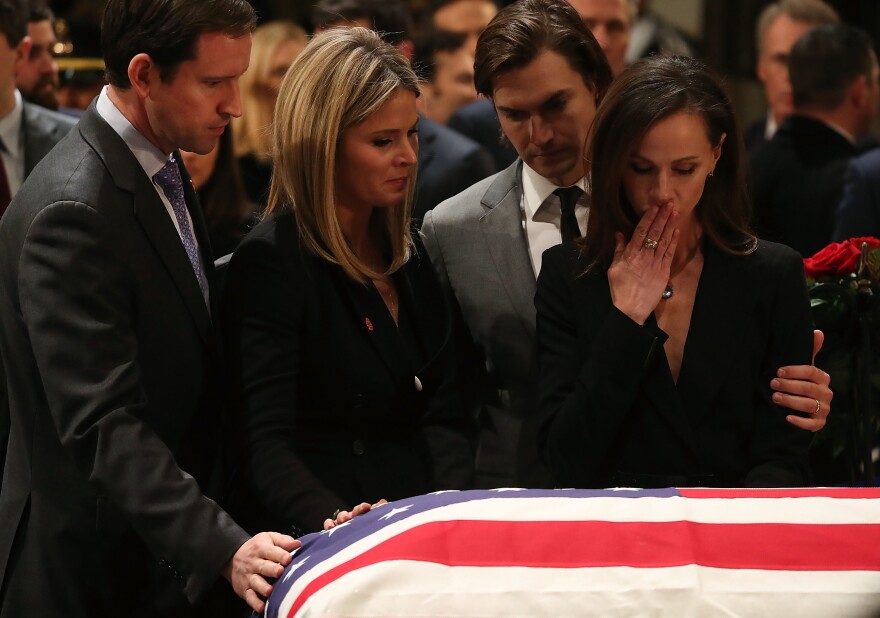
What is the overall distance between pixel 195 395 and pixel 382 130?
66 cm

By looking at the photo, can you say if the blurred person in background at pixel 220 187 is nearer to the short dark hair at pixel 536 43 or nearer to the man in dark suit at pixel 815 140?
the short dark hair at pixel 536 43

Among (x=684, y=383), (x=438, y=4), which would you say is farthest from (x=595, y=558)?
(x=438, y=4)

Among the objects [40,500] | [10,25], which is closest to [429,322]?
[40,500]

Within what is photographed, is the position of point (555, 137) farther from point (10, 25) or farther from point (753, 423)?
point (10, 25)

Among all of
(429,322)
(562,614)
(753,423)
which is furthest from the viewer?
(429,322)

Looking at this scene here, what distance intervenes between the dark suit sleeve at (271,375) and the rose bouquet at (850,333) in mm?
1302

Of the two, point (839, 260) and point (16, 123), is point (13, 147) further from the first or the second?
point (839, 260)

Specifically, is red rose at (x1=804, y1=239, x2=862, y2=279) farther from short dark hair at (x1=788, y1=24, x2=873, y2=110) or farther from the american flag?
short dark hair at (x1=788, y1=24, x2=873, y2=110)

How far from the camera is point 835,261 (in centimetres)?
299

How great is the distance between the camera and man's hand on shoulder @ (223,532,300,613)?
2.06 meters

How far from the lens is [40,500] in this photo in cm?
224

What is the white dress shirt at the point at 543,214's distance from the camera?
286 cm

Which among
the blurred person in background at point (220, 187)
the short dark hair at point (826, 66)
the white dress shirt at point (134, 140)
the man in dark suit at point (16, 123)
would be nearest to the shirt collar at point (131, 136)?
the white dress shirt at point (134, 140)

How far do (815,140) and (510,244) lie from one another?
2.43m
